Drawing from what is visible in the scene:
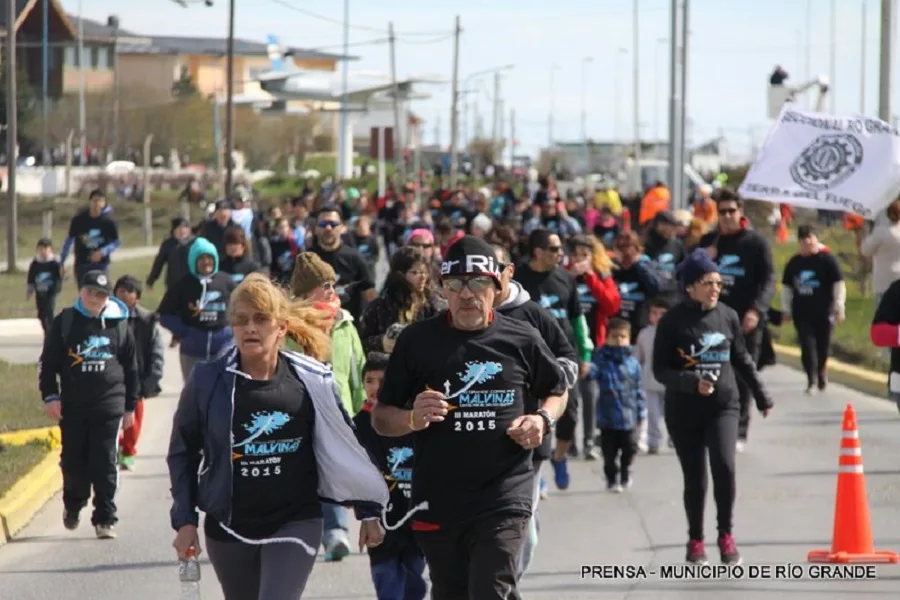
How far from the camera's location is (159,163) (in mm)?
84875

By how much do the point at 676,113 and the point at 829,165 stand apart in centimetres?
1622

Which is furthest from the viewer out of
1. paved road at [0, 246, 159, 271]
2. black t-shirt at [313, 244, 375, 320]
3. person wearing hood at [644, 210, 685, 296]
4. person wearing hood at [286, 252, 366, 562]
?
paved road at [0, 246, 159, 271]

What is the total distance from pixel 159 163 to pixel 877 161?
7114 cm

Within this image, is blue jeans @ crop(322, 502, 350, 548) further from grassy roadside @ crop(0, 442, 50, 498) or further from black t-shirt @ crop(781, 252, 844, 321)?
black t-shirt @ crop(781, 252, 844, 321)

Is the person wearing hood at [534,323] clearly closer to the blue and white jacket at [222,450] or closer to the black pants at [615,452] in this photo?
the blue and white jacket at [222,450]

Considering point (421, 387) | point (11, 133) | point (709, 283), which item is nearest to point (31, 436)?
point (709, 283)

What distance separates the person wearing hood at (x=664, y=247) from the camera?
1789 cm

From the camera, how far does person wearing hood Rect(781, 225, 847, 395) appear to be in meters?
19.3

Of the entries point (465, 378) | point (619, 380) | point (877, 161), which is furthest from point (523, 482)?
point (877, 161)

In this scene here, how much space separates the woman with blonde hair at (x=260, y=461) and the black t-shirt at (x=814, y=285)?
13.1 m

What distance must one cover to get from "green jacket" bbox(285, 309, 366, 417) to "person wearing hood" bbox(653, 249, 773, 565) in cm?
175

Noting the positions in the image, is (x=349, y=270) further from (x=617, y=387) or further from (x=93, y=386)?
(x=93, y=386)

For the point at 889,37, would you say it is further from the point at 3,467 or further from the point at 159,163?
the point at 159,163

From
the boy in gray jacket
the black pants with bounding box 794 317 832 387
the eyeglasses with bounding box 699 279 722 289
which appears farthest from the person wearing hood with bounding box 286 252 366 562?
the black pants with bounding box 794 317 832 387
